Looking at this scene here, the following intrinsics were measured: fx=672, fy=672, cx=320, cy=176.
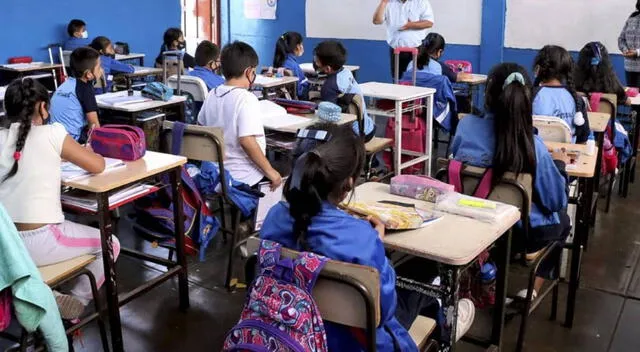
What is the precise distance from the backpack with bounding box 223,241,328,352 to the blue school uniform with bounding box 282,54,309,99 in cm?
437

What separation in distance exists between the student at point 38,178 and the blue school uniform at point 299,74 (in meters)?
3.54

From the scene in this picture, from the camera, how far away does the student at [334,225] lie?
5.16 feet

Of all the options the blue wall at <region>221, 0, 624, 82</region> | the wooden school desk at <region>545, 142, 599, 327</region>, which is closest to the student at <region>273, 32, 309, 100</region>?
the blue wall at <region>221, 0, 624, 82</region>

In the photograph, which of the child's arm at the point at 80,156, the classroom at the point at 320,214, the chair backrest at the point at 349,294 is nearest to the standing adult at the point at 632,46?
the classroom at the point at 320,214

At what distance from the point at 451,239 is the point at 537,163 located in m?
0.69

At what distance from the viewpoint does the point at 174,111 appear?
4.32 metres

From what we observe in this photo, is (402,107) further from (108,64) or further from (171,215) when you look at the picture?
(108,64)

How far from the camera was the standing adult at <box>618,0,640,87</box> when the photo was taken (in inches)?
231

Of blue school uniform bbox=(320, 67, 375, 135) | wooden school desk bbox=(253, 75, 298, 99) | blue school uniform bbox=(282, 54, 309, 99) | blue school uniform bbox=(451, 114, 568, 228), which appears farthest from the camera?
blue school uniform bbox=(282, 54, 309, 99)

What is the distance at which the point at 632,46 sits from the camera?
19.5ft

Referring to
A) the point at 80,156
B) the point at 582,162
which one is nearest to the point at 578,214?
the point at 582,162

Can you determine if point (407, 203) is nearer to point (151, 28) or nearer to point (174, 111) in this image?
point (174, 111)

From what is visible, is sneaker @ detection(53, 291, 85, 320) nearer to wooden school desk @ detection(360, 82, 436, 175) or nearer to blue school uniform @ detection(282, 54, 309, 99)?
wooden school desk @ detection(360, 82, 436, 175)

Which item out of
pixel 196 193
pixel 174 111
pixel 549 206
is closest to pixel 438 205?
pixel 549 206
